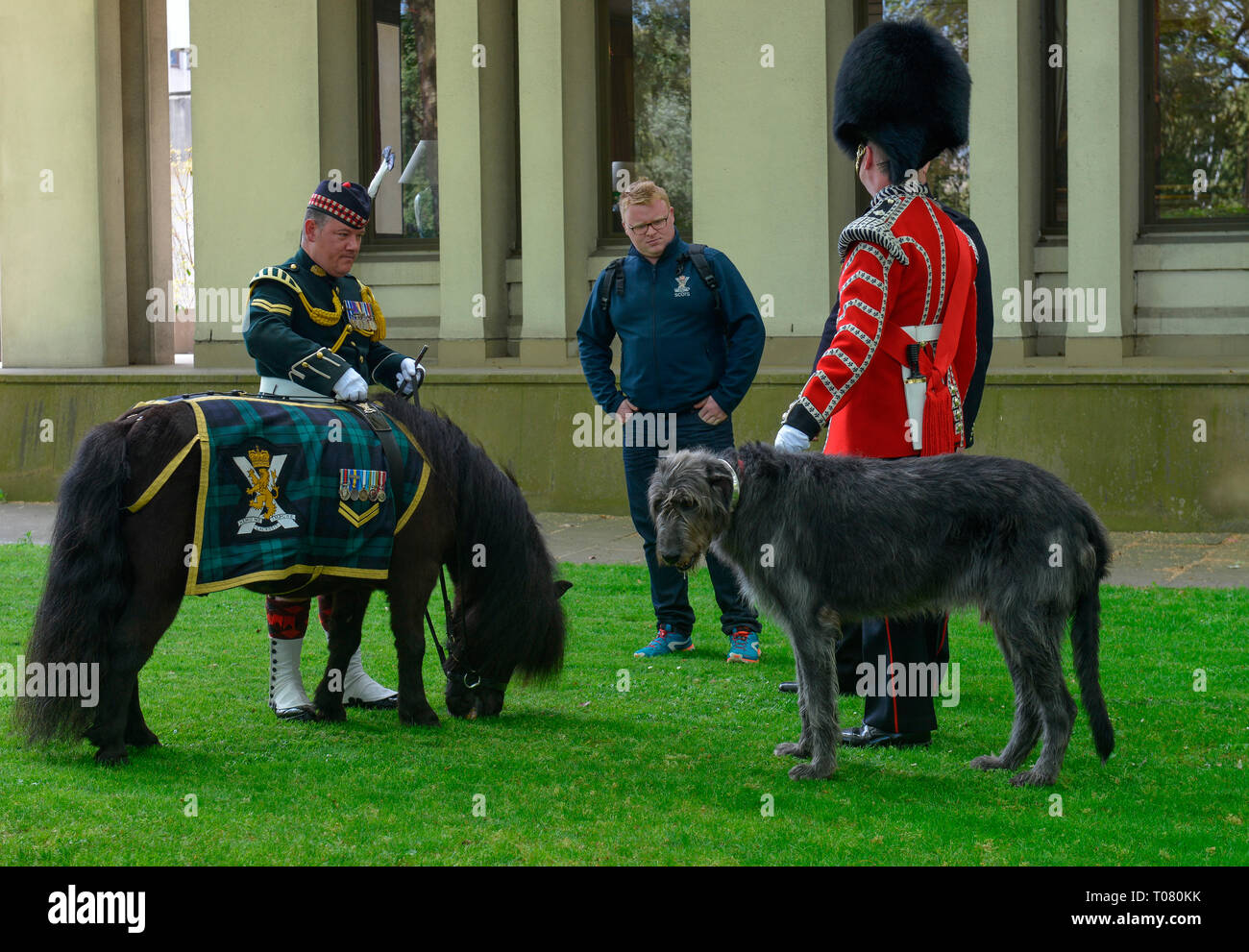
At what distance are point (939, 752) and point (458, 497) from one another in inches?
84.8

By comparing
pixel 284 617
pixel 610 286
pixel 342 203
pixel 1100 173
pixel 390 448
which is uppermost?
pixel 1100 173

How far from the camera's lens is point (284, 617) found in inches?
243

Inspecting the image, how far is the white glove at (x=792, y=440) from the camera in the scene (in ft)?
16.8

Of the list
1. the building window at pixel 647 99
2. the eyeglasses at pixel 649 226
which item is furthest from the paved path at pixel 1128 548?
the eyeglasses at pixel 649 226

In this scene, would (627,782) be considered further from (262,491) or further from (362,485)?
(262,491)

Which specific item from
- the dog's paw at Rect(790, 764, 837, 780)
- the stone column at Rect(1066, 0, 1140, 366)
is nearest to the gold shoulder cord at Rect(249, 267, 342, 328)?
the dog's paw at Rect(790, 764, 837, 780)

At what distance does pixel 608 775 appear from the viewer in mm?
5273

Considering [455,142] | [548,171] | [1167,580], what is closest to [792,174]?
[548,171]

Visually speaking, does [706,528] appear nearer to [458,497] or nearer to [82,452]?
[458,497]

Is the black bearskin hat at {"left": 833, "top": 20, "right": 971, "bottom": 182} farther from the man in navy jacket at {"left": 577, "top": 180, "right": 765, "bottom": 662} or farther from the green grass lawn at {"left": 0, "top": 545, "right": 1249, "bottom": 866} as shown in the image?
the green grass lawn at {"left": 0, "top": 545, "right": 1249, "bottom": 866}

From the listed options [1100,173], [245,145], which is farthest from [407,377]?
[245,145]

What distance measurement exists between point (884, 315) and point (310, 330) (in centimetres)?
240

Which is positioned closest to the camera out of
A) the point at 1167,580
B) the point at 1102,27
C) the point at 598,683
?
the point at 598,683

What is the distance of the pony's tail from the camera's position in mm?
5137
